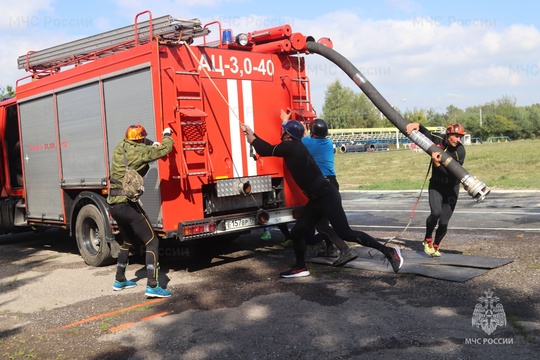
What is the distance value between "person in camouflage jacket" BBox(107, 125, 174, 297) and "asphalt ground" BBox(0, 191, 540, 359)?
1.49ft

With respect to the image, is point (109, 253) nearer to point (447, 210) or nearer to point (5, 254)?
point (5, 254)

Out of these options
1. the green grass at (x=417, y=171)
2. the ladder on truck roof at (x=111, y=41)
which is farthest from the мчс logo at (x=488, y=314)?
the green grass at (x=417, y=171)

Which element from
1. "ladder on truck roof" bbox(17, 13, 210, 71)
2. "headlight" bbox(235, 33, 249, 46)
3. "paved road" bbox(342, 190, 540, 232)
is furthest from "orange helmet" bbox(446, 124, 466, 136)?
"ladder on truck roof" bbox(17, 13, 210, 71)

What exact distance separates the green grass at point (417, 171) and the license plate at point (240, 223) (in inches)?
541

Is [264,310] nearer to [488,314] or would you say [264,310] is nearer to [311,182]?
[311,182]

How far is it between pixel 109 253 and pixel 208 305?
9.16 feet

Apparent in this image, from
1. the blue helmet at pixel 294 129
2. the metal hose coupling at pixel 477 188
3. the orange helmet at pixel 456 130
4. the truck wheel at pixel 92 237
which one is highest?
the blue helmet at pixel 294 129

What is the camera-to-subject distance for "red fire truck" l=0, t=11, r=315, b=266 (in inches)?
275

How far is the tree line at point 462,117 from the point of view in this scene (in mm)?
85562

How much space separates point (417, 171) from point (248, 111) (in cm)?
2185

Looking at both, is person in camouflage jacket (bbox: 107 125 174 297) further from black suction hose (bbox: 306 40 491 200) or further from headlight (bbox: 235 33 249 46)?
black suction hose (bbox: 306 40 491 200)

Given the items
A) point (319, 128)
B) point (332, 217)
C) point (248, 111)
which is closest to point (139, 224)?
point (332, 217)

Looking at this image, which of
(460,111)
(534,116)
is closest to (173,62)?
(534,116)

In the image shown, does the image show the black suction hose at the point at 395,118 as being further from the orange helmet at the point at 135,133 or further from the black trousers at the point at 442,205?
the orange helmet at the point at 135,133
